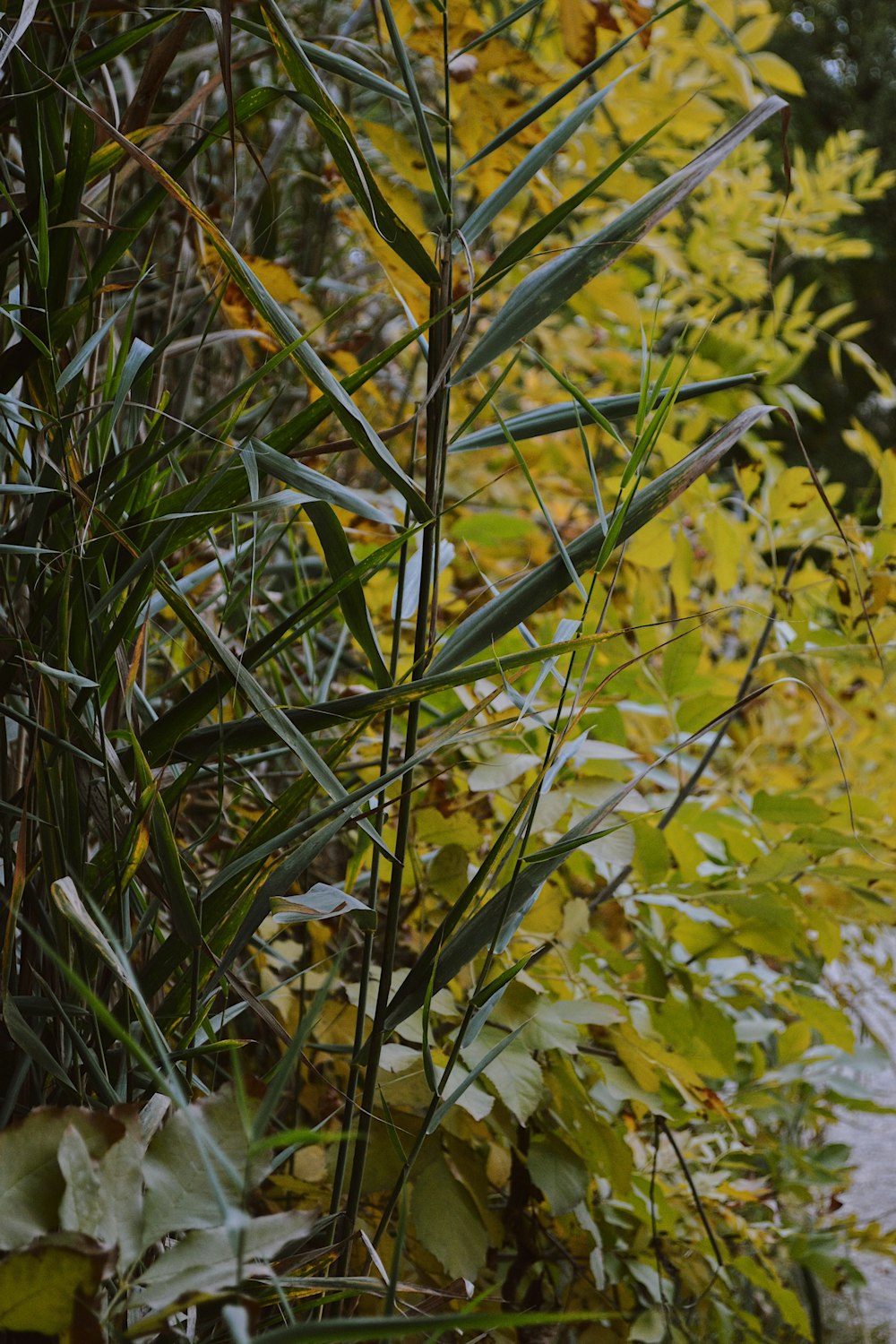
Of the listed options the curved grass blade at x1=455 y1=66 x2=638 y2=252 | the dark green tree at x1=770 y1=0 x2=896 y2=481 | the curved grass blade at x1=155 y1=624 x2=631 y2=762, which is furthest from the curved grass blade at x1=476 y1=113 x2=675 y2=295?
the dark green tree at x1=770 y1=0 x2=896 y2=481

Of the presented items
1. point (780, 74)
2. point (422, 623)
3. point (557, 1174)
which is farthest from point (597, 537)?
point (780, 74)

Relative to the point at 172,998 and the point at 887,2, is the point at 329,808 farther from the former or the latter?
the point at 887,2

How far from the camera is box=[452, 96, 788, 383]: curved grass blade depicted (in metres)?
0.32

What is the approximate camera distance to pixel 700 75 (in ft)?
3.21

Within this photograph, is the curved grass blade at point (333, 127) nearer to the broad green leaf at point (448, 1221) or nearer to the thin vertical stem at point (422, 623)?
the thin vertical stem at point (422, 623)

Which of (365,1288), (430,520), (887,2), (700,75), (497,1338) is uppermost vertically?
(887,2)

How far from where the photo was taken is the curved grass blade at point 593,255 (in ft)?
1.04

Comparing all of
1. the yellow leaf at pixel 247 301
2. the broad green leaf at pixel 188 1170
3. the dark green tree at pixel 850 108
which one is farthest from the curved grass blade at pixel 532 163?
the dark green tree at pixel 850 108

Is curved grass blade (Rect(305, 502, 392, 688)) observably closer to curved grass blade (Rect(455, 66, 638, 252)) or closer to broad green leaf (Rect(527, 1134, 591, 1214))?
curved grass blade (Rect(455, 66, 638, 252))

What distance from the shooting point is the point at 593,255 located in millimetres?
332

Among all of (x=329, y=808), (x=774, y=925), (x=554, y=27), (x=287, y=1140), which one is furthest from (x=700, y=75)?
(x=287, y=1140)

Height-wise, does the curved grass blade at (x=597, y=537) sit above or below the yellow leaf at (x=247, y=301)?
below

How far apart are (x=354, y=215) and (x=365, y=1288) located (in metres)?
0.65

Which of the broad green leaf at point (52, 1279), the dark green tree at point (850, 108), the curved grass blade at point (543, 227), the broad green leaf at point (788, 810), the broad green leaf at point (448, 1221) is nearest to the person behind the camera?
the broad green leaf at point (52, 1279)
